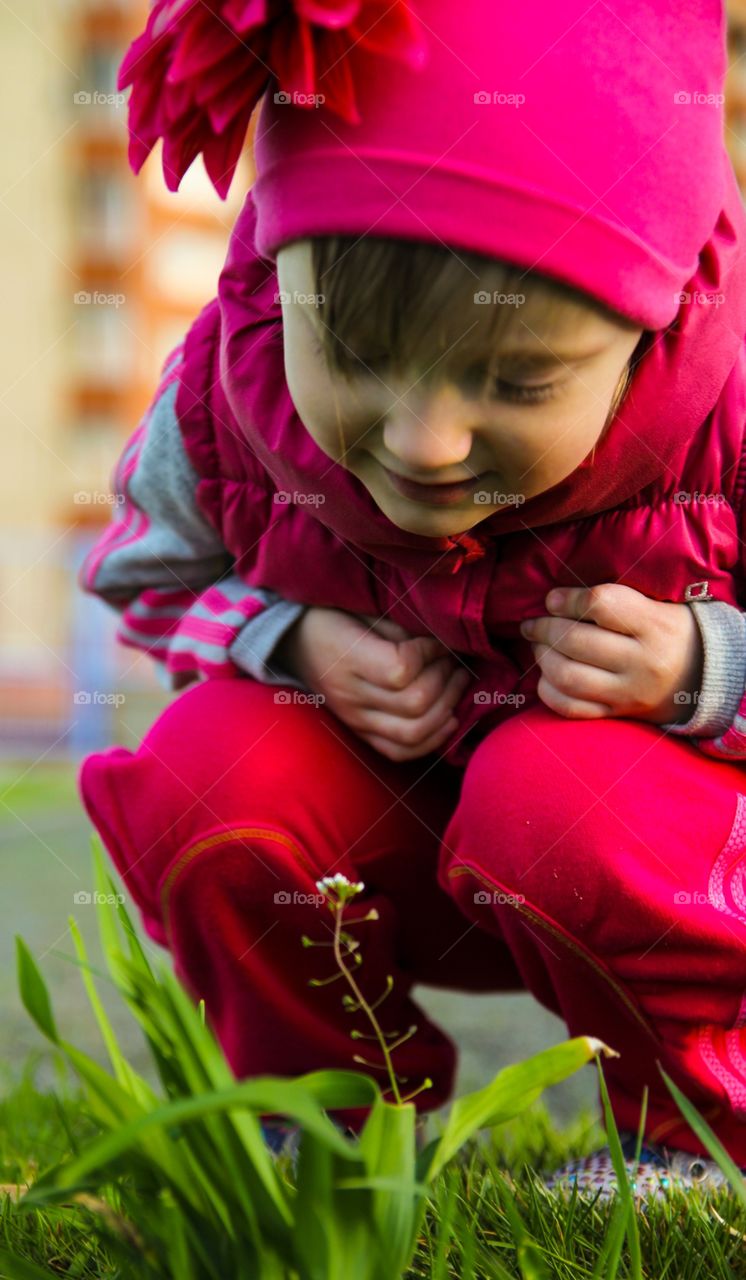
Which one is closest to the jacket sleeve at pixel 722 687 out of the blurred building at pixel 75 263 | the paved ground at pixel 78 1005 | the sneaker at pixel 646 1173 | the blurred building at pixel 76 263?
the sneaker at pixel 646 1173

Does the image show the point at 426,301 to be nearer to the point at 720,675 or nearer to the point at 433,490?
the point at 433,490

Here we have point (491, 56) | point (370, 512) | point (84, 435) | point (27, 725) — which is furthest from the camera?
point (84, 435)

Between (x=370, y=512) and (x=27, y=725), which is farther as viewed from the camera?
(x=27, y=725)

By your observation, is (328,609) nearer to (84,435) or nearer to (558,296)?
(558,296)

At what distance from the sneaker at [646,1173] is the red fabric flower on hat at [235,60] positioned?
0.71 m

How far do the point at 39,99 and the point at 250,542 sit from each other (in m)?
12.5

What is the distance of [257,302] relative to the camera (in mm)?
1041

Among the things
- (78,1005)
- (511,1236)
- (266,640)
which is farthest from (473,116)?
(78,1005)

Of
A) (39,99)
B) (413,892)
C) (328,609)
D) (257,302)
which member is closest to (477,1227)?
(413,892)

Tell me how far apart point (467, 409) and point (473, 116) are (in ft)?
0.56

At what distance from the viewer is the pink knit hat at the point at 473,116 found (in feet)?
2.57

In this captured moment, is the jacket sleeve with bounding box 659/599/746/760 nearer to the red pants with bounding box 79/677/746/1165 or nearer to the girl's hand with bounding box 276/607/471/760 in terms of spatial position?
the red pants with bounding box 79/677/746/1165

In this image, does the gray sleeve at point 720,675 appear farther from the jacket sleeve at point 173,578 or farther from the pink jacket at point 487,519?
the jacket sleeve at point 173,578

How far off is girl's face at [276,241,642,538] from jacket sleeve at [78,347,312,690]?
1.02 ft
